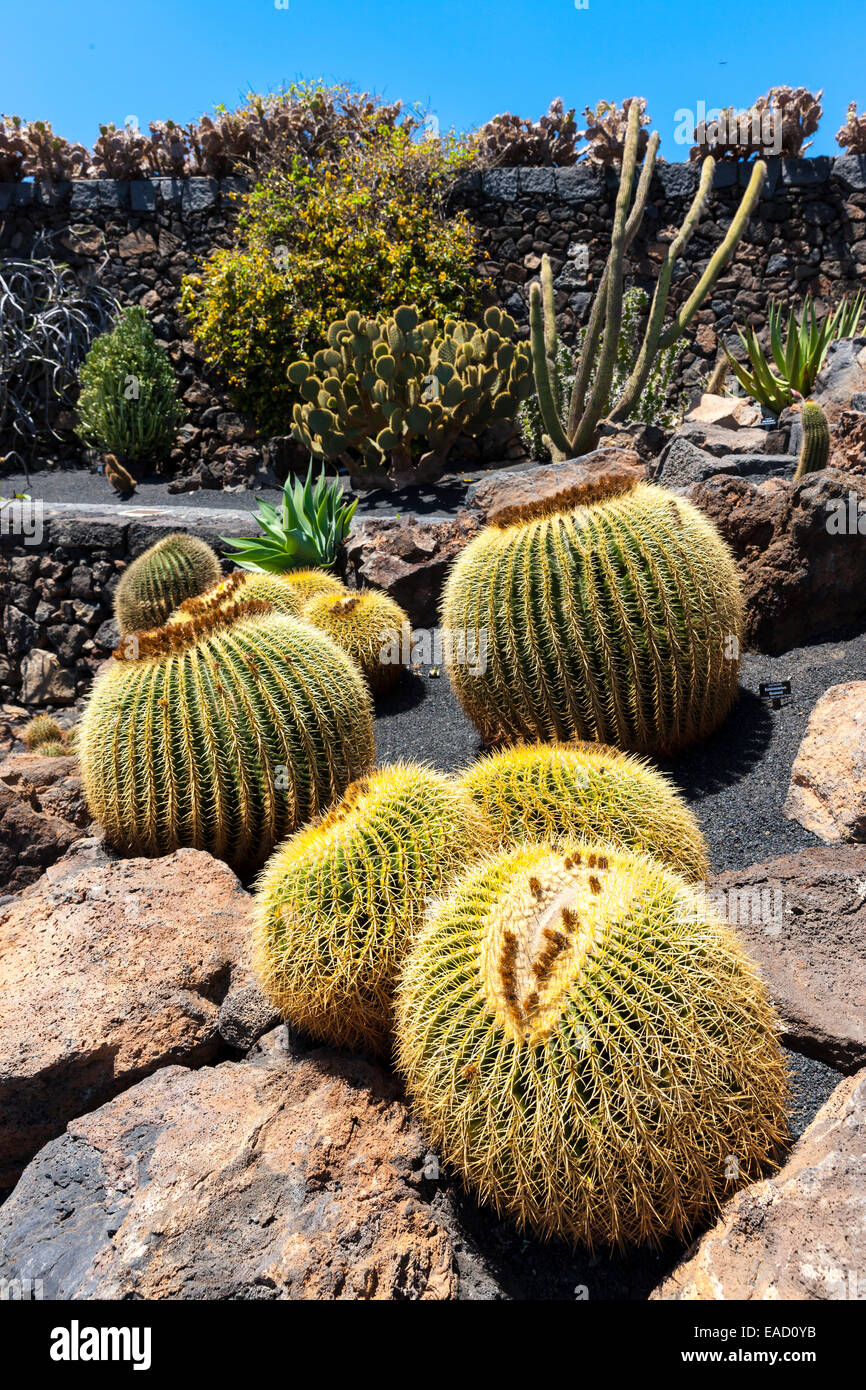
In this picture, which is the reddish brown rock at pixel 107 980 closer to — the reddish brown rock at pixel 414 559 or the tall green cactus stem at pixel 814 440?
the reddish brown rock at pixel 414 559

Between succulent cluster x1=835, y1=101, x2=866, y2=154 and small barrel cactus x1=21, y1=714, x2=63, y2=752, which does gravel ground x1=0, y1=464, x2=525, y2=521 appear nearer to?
small barrel cactus x1=21, y1=714, x2=63, y2=752

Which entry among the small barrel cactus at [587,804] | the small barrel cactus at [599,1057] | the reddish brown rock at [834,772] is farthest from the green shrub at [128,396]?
the small barrel cactus at [599,1057]

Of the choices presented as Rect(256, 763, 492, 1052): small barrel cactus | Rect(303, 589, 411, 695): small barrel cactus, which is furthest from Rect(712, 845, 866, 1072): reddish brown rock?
Rect(303, 589, 411, 695): small barrel cactus

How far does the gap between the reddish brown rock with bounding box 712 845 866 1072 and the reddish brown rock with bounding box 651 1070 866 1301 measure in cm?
36

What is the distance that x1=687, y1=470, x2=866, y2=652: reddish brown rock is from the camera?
4.66 metres

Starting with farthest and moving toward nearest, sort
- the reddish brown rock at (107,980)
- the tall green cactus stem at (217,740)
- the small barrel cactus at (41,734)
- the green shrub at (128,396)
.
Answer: the green shrub at (128,396)
the small barrel cactus at (41,734)
the tall green cactus stem at (217,740)
the reddish brown rock at (107,980)

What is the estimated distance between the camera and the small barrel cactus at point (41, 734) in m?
7.31

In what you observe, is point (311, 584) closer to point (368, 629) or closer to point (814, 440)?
point (368, 629)

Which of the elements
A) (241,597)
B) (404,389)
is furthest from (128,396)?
(241,597)

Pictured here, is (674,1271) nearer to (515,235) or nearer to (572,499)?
(572,499)

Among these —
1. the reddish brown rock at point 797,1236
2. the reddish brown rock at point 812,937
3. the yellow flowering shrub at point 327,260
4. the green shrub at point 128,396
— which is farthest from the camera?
the green shrub at point 128,396

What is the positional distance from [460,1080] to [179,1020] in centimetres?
120

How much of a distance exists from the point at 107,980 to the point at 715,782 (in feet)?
8.23

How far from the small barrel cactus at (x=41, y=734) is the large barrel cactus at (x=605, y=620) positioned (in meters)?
4.70
